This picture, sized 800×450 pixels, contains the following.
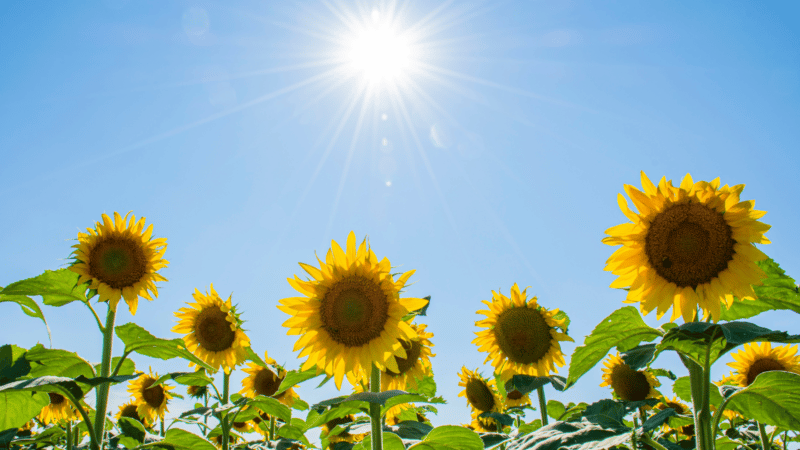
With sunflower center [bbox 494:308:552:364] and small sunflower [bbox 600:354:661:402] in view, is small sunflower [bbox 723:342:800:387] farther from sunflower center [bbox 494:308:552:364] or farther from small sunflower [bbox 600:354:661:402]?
sunflower center [bbox 494:308:552:364]

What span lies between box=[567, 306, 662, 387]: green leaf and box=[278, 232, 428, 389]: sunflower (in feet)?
4.22

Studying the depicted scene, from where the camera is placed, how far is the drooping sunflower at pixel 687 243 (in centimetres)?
304

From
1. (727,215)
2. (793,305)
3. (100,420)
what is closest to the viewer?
(793,305)

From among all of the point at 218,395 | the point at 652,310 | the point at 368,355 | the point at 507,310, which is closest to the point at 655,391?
the point at 507,310

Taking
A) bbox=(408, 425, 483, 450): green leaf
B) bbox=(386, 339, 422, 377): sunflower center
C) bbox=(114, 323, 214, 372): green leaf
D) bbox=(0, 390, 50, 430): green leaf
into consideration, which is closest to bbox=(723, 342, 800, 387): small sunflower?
bbox=(386, 339, 422, 377): sunflower center

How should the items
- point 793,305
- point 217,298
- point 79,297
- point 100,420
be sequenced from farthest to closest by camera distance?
point 217,298 < point 79,297 < point 100,420 < point 793,305

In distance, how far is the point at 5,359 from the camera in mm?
3516

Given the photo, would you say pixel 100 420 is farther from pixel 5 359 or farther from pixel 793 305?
pixel 793 305

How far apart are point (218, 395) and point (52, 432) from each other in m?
1.89

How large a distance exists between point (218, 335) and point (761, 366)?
782 centimetres

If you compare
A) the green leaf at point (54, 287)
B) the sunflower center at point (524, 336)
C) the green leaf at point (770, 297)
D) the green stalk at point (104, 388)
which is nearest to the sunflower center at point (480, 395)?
the sunflower center at point (524, 336)

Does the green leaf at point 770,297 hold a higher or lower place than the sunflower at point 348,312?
lower

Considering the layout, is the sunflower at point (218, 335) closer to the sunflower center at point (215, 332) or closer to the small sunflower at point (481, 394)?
the sunflower center at point (215, 332)

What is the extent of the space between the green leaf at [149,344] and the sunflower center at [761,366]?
6736 millimetres
